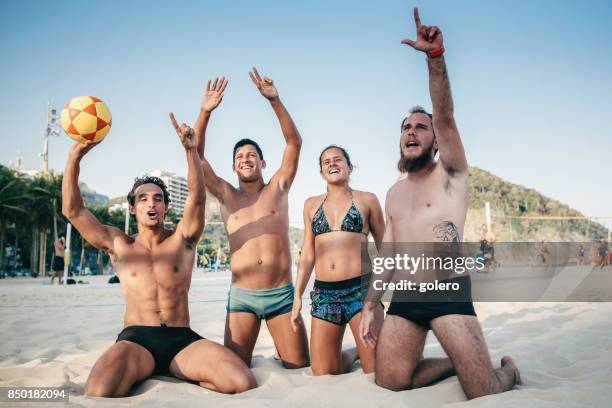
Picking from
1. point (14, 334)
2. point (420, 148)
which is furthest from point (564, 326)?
point (14, 334)

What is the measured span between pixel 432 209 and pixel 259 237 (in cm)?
170

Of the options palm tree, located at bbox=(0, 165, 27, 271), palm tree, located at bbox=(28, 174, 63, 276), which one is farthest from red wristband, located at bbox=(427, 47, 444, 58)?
palm tree, located at bbox=(28, 174, 63, 276)

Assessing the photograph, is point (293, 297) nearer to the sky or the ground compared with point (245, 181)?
nearer to the ground

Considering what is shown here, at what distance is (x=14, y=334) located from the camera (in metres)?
5.62

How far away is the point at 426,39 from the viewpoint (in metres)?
2.84

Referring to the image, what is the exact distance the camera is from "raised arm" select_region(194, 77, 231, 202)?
14.2 ft

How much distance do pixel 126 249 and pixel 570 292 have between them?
9.96 m

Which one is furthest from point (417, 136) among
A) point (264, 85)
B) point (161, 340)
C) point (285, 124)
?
point (161, 340)

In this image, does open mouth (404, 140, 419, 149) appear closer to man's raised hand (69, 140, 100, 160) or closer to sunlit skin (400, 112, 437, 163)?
sunlit skin (400, 112, 437, 163)

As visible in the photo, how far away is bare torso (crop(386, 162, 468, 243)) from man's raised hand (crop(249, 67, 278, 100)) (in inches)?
64.2

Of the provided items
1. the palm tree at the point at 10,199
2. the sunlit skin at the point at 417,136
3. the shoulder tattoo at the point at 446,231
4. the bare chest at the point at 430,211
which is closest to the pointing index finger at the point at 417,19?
the sunlit skin at the point at 417,136

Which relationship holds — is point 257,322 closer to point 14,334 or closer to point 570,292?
point 14,334

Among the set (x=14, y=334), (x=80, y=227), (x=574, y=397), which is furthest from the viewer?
(x=14, y=334)

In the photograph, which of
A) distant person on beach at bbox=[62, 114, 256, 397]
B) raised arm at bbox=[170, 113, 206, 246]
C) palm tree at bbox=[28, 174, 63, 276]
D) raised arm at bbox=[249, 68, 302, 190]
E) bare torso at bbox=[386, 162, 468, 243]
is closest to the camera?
bare torso at bbox=[386, 162, 468, 243]
